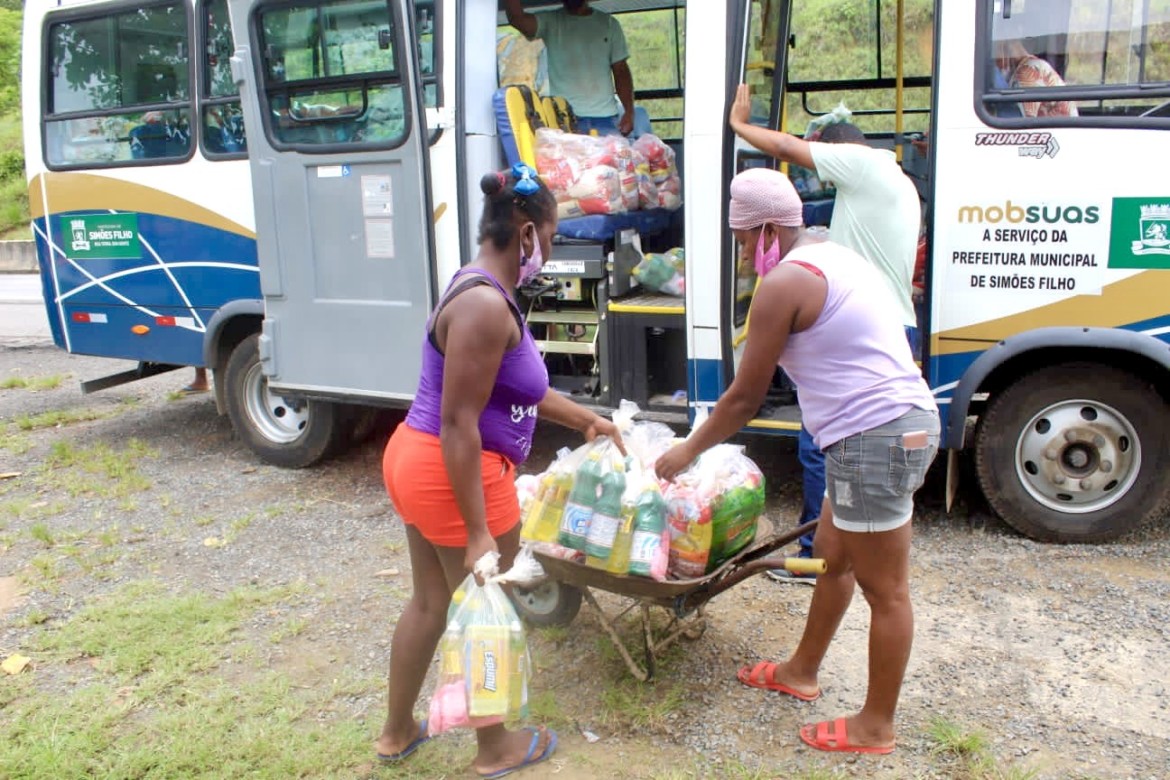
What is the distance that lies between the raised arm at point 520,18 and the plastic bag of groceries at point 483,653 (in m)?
3.68

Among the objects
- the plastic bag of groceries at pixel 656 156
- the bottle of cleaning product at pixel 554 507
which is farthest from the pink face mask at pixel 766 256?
the plastic bag of groceries at pixel 656 156

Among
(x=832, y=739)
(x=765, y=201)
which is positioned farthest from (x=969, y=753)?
(x=765, y=201)

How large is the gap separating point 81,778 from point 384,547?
188cm

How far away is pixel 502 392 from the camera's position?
9.29ft

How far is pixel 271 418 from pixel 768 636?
3731 mm

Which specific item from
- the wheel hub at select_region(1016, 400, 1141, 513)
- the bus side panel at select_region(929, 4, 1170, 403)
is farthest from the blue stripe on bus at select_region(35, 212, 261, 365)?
the wheel hub at select_region(1016, 400, 1141, 513)

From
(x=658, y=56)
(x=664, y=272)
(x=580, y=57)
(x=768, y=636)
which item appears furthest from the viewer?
(x=658, y=56)

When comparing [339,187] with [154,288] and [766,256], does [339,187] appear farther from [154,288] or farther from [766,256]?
[766,256]

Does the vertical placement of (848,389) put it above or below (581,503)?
above

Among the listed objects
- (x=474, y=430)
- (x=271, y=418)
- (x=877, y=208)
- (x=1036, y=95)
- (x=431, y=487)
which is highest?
(x=1036, y=95)

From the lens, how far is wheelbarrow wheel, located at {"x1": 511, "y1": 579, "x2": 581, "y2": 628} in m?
3.86

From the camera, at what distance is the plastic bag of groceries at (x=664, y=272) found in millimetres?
5125

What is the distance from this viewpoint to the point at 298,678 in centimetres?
380

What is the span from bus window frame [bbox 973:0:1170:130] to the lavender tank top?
172cm
